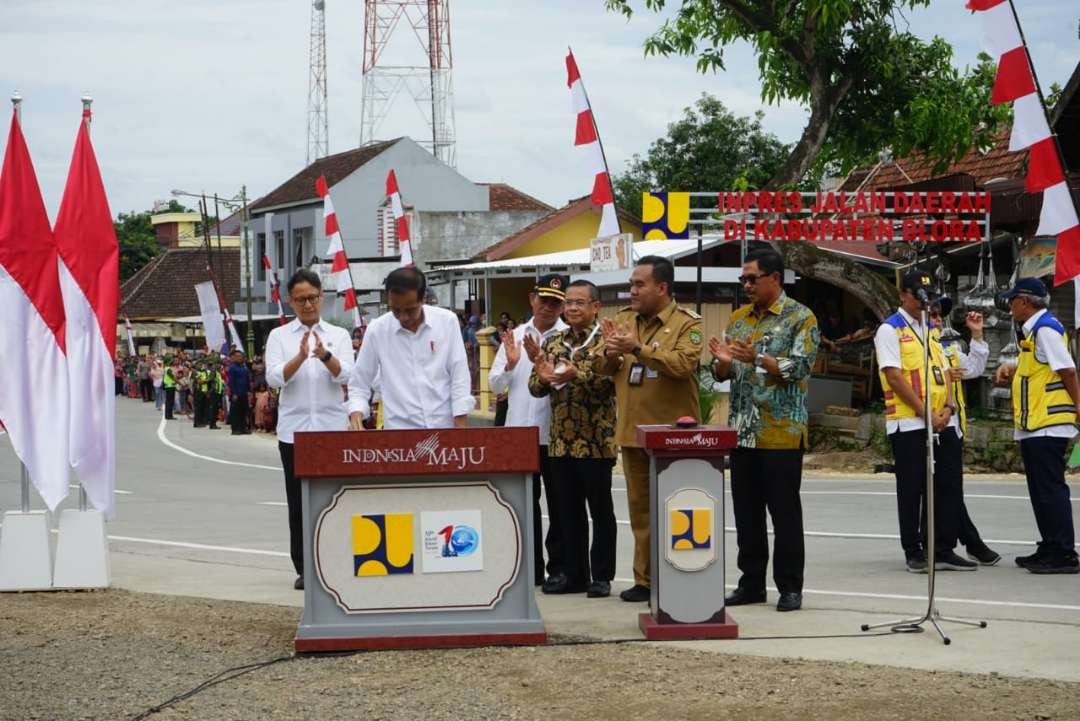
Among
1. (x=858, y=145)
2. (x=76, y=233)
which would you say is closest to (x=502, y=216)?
(x=858, y=145)

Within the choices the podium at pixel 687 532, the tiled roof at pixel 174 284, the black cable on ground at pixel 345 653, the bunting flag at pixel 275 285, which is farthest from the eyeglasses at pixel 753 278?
the tiled roof at pixel 174 284

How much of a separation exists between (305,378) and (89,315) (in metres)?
1.76

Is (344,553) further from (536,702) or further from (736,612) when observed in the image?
(736,612)

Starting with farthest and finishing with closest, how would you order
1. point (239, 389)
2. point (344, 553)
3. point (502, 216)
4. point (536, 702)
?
1. point (502, 216)
2. point (239, 389)
3. point (344, 553)
4. point (536, 702)

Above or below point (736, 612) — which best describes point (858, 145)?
above

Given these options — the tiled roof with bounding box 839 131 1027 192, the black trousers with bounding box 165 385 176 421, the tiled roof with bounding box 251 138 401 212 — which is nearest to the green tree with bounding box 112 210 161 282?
the tiled roof with bounding box 251 138 401 212

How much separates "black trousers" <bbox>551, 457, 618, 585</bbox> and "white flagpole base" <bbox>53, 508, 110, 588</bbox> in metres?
3.17

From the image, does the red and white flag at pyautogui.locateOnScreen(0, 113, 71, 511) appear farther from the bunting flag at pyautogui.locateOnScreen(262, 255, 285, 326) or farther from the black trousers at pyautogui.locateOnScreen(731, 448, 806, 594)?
the bunting flag at pyautogui.locateOnScreen(262, 255, 285, 326)

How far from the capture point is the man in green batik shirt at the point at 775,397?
8906 millimetres

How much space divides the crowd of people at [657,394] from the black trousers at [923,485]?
0.04 feet

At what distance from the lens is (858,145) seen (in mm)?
27219

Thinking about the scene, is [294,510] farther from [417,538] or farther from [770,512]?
[770,512]

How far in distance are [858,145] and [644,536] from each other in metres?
19.2

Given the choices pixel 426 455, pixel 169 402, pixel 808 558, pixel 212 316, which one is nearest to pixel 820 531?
pixel 808 558
